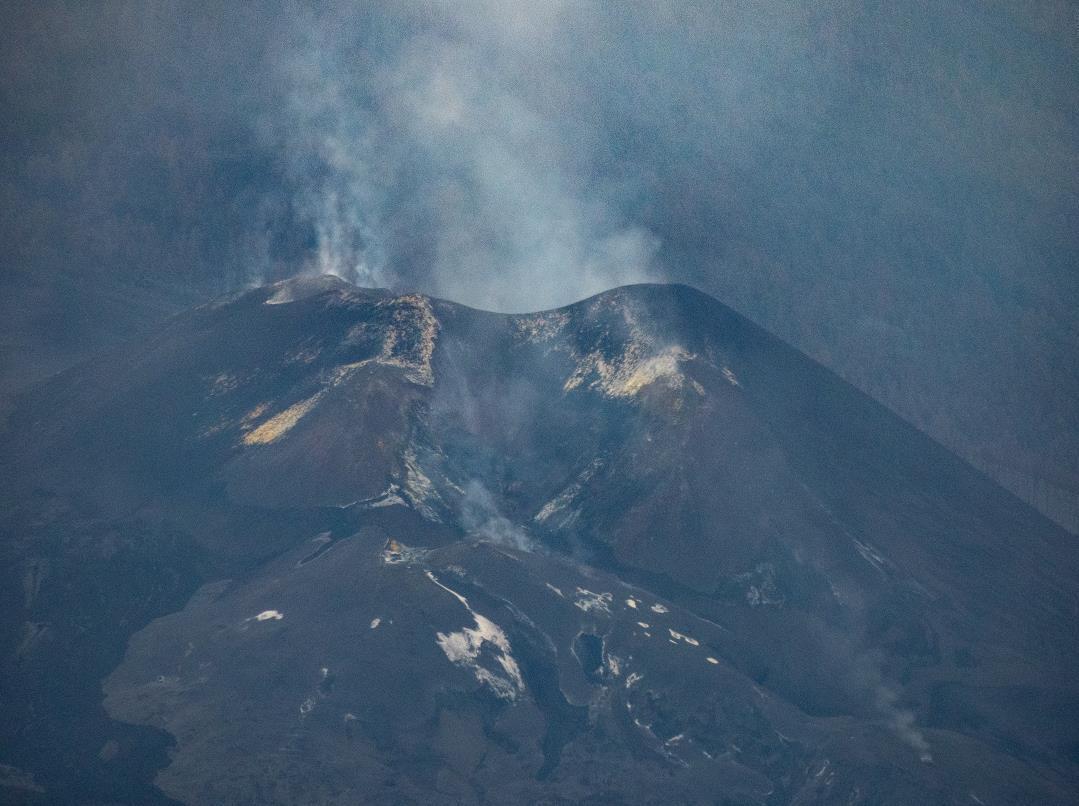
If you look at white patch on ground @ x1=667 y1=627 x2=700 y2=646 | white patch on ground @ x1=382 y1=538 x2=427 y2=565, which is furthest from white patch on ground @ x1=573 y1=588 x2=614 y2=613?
white patch on ground @ x1=382 y1=538 x2=427 y2=565

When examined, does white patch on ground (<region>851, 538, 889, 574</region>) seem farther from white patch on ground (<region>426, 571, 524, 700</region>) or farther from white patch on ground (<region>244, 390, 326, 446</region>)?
white patch on ground (<region>244, 390, 326, 446</region>)

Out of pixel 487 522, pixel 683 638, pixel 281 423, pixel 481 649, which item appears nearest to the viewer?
pixel 481 649

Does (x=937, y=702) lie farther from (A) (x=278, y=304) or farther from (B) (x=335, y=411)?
(A) (x=278, y=304)

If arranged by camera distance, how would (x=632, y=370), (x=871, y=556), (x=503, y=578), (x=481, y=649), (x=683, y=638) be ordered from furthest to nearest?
(x=632, y=370)
(x=871, y=556)
(x=503, y=578)
(x=683, y=638)
(x=481, y=649)

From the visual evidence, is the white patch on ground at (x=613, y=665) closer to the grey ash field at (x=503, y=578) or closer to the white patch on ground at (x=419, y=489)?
the grey ash field at (x=503, y=578)

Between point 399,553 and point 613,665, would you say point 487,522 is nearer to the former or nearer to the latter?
point 399,553

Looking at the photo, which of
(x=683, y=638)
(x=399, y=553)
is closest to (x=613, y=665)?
(x=683, y=638)
